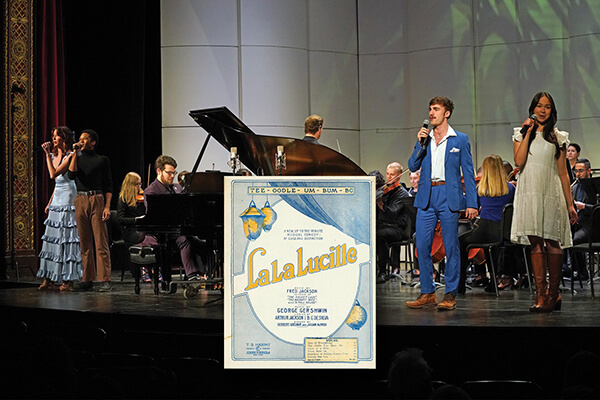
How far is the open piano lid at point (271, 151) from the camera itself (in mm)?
5461

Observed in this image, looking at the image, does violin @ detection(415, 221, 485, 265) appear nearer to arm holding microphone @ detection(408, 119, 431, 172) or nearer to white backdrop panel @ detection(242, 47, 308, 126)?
arm holding microphone @ detection(408, 119, 431, 172)

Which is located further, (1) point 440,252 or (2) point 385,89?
(2) point 385,89

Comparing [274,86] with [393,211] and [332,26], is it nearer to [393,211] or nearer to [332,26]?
[332,26]

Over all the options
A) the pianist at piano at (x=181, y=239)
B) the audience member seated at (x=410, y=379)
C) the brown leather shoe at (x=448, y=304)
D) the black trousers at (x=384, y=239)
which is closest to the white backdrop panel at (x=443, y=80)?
the black trousers at (x=384, y=239)

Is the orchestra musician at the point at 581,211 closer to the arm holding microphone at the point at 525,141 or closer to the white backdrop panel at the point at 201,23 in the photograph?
the arm holding microphone at the point at 525,141

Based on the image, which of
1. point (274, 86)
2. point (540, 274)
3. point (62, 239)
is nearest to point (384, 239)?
point (540, 274)

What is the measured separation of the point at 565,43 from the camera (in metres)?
10.0

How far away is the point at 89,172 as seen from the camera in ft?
22.6

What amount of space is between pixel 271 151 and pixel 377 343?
7.31 feet

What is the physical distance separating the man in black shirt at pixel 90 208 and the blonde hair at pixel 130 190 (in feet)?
1.42

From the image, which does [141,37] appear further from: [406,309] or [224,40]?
[406,309]

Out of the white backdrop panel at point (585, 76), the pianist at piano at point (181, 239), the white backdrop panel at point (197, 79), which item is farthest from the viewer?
the white backdrop panel at point (197, 79)

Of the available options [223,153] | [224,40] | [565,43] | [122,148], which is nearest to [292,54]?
[224,40]

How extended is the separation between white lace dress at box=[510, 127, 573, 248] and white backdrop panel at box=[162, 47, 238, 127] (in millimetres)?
5907
